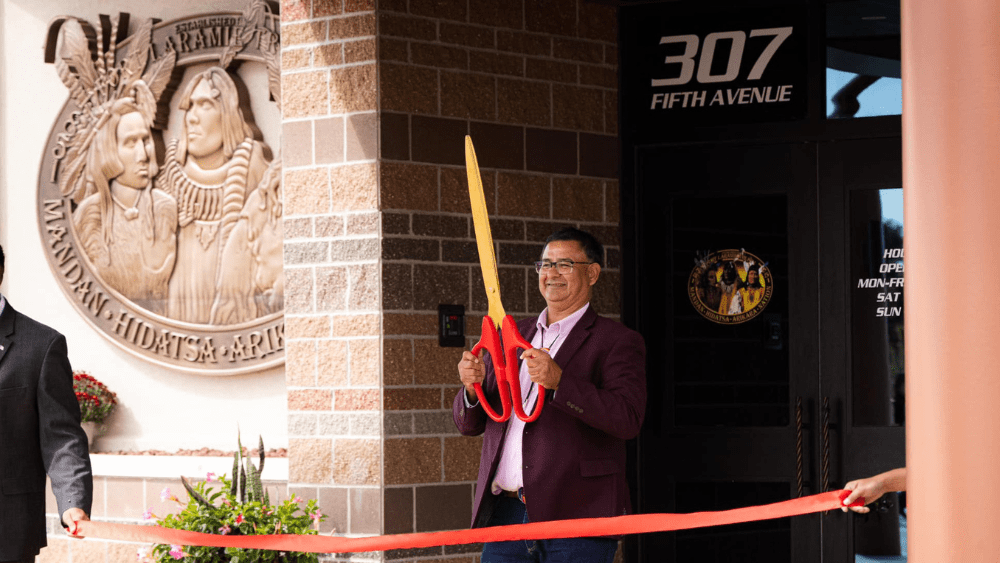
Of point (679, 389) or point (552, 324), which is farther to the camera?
point (679, 389)

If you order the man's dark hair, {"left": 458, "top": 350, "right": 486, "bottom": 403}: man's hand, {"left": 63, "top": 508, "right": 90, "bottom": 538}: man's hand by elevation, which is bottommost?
{"left": 63, "top": 508, "right": 90, "bottom": 538}: man's hand

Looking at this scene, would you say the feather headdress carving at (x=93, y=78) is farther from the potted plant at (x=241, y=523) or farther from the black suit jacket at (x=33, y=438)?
the black suit jacket at (x=33, y=438)

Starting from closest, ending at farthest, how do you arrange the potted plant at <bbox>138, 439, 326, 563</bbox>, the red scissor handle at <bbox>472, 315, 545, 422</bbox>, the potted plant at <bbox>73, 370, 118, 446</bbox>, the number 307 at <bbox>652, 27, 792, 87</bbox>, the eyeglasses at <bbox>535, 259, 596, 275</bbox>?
the red scissor handle at <bbox>472, 315, 545, 422</bbox> → the eyeglasses at <bbox>535, 259, 596, 275</bbox> → the potted plant at <bbox>138, 439, 326, 563</bbox> → the number 307 at <bbox>652, 27, 792, 87</bbox> → the potted plant at <bbox>73, 370, 118, 446</bbox>

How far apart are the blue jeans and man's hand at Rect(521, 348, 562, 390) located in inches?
18.7

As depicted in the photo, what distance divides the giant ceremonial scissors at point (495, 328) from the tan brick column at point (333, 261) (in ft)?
5.50

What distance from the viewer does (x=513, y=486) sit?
13.0ft

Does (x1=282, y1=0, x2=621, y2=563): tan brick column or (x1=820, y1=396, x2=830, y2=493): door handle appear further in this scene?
(x1=820, y1=396, x2=830, y2=493): door handle

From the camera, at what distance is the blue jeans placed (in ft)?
12.7

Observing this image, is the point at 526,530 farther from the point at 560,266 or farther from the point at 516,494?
the point at 560,266

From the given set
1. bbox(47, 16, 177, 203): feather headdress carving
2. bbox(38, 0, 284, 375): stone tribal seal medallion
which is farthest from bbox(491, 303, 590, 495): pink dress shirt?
bbox(47, 16, 177, 203): feather headdress carving

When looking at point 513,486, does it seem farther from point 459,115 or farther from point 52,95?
point 52,95

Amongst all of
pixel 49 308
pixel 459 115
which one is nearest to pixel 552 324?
pixel 459 115

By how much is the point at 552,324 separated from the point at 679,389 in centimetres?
206

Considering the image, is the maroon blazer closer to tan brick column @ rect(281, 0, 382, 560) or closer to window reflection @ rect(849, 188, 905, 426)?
tan brick column @ rect(281, 0, 382, 560)
